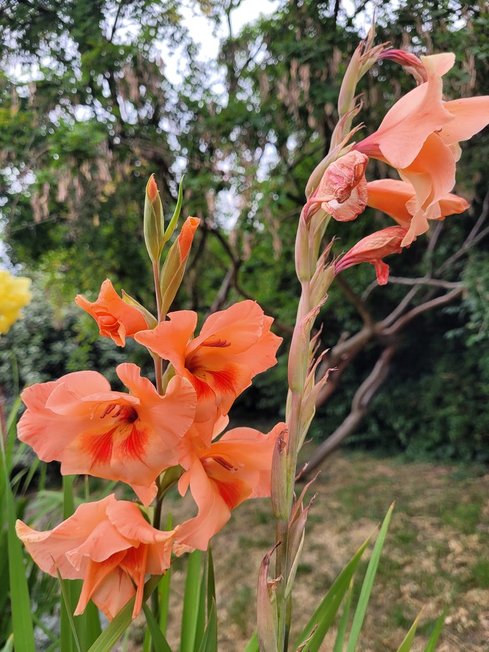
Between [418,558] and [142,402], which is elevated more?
[142,402]

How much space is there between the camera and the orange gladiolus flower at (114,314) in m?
0.50

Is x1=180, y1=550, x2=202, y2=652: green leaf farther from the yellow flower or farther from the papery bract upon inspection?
the yellow flower

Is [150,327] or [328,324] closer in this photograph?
[150,327]

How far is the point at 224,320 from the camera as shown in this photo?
479 mm

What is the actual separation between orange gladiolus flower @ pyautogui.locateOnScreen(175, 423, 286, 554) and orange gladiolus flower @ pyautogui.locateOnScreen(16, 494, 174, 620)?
0.03m

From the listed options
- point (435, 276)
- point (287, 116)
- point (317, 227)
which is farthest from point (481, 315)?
point (317, 227)

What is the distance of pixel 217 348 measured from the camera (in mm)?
500

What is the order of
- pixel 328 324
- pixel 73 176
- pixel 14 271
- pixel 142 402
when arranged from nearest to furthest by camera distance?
pixel 142 402 → pixel 73 176 → pixel 14 271 → pixel 328 324

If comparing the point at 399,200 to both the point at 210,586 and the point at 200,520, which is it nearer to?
the point at 200,520

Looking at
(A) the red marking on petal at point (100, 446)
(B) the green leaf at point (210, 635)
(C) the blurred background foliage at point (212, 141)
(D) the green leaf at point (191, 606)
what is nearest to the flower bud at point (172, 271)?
(A) the red marking on petal at point (100, 446)

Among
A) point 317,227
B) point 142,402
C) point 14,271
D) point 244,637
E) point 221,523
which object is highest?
point 14,271

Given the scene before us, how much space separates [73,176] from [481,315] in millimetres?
3202

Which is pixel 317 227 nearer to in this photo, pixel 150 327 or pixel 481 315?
pixel 150 327

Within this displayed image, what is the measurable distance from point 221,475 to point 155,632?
182mm
